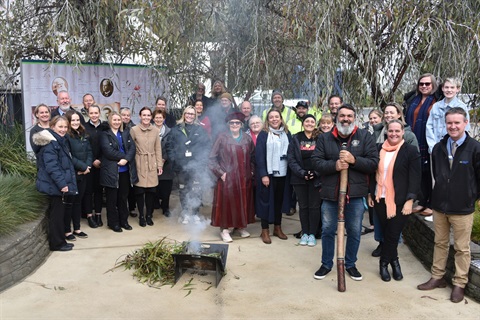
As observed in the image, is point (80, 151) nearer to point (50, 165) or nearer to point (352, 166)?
point (50, 165)

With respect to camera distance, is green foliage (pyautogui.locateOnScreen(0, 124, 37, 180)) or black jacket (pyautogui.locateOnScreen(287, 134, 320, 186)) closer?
black jacket (pyautogui.locateOnScreen(287, 134, 320, 186))

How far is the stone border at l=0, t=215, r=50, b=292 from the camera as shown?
434 cm

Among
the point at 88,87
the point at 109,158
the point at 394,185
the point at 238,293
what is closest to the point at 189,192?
the point at 109,158

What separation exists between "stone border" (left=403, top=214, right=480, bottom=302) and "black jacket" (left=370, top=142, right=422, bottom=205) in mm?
682

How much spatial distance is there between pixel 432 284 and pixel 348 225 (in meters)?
0.96

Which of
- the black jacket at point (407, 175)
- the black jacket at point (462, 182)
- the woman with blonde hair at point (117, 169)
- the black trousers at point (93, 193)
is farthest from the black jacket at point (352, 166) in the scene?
the black trousers at point (93, 193)

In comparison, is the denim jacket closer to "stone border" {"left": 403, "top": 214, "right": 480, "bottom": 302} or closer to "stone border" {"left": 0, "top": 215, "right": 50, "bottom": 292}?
"stone border" {"left": 403, "top": 214, "right": 480, "bottom": 302}

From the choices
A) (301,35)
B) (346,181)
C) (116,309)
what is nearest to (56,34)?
(301,35)

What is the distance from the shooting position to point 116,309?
3.98m

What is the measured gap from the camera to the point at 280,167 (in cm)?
584

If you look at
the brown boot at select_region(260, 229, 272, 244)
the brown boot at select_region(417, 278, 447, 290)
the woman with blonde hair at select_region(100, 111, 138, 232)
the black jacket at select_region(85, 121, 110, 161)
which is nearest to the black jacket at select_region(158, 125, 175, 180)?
the woman with blonde hair at select_region(100, 111, 138, 232)

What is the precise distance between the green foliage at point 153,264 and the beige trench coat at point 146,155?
1.42 m

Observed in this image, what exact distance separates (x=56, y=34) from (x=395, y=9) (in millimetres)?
4817

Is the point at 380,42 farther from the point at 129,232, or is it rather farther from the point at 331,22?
the point at 129,232
